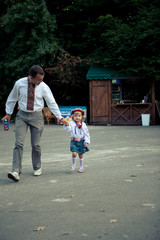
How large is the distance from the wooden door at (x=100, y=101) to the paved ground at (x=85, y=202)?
13937mm

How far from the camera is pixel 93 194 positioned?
4.95m

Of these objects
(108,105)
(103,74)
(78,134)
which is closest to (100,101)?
(108,105)

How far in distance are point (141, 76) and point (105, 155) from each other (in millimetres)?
12600

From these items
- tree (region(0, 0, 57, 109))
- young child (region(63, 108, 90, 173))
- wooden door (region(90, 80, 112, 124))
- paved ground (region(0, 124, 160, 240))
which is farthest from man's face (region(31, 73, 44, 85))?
tree (region(0, 0, 57, 109))

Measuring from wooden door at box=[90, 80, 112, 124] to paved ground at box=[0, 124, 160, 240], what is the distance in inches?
549

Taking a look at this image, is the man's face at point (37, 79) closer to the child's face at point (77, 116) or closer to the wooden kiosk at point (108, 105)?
the child's face at point (77, 116)

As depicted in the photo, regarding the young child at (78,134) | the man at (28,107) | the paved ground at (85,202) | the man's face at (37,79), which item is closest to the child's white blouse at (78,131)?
the young child at (78,134)

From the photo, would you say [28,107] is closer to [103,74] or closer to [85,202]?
[85,202]

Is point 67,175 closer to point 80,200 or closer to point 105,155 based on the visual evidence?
point 80,200

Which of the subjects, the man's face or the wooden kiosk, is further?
the wooden kiosk

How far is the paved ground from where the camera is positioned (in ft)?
11.5

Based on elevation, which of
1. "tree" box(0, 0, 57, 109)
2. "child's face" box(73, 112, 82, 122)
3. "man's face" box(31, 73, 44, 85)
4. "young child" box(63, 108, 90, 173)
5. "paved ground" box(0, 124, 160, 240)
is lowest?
"paved ground" box(0, 124, 160, 240)

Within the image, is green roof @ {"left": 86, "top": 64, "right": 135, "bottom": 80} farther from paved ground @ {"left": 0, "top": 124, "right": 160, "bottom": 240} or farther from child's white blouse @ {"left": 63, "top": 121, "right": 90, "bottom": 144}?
child's white blouse @ {"left": 63, "top": 121, "right": 90, "bottom": 144}

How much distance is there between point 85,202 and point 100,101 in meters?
17.5
